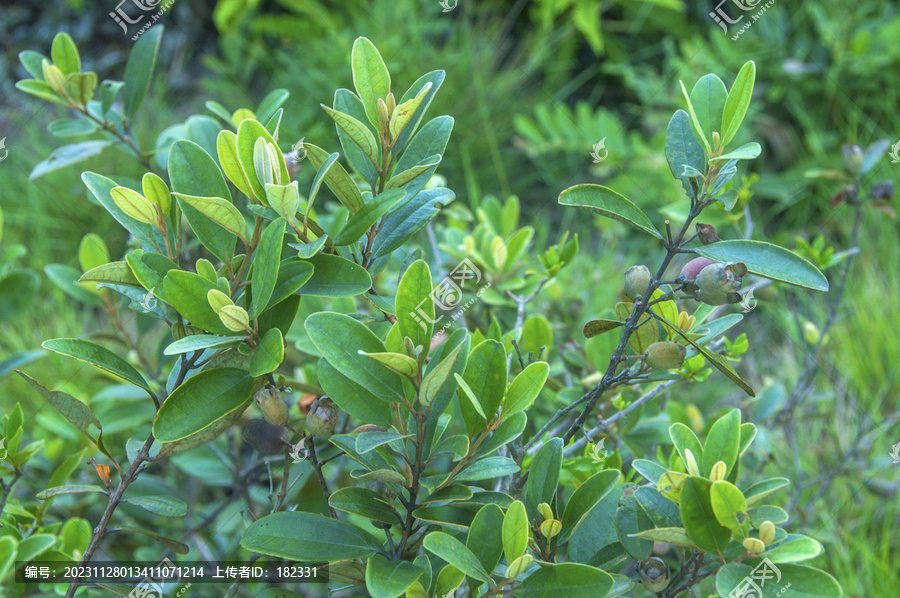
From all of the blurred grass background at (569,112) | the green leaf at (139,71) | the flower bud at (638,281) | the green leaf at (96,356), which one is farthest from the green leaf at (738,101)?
the blurred grass background at (569,112)

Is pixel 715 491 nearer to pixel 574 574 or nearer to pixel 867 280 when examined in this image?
pixel 574 574

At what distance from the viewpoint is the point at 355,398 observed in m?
0.58

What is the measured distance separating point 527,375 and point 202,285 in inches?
10.9

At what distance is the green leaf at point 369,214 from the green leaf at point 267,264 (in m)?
0.07

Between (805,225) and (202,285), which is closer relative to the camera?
(202,285)

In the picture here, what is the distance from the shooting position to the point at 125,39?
3607 mm

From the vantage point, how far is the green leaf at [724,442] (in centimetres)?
58

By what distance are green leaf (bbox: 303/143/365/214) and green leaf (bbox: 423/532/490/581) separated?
0.96ft

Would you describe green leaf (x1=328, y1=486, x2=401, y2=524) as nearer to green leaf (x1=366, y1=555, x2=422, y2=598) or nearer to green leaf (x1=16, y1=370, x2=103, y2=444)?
green leaf (x1=366, y1=555, x2=422, y2=598)

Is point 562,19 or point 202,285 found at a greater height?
point 562,19

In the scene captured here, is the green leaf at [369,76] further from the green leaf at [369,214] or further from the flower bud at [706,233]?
the flower bud at [706,233]

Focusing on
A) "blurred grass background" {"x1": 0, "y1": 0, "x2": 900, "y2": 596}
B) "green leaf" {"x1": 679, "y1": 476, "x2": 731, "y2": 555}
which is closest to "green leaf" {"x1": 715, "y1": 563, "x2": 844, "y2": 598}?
"green leaf" {"x1": 679, "y1": 476, "x2": 731, "y2": 555}

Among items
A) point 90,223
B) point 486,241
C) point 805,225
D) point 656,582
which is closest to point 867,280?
point 805,225

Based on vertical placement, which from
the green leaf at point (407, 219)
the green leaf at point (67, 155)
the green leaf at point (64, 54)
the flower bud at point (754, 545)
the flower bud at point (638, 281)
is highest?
→ the green leaf at point (64, 54)
